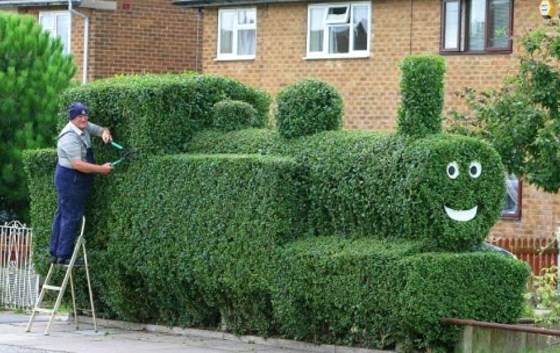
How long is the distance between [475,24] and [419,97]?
1451 cm

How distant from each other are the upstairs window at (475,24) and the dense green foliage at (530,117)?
8.39m

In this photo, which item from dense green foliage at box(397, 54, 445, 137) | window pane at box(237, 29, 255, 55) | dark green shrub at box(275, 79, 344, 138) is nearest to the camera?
dense green foliage at box(397, 54, 445, 137)

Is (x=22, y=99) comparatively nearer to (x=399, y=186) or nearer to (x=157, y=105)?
(x=157, y=105)

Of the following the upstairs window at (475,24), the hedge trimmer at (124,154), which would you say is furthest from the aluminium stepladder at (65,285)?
the upstairs window at (475,24)

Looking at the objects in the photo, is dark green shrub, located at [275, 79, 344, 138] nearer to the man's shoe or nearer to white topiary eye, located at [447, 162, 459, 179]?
white topiary eye, located at [447, 162, 459, 179]

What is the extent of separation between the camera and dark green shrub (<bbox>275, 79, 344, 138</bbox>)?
48.3 feet

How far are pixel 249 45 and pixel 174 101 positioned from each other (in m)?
15.9

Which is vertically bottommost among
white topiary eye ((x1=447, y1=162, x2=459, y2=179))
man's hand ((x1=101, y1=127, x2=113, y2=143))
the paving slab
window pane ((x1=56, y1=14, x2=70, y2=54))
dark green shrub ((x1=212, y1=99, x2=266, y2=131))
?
the paving slab

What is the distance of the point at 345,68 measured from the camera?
97.5 ft

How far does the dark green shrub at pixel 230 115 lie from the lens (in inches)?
627

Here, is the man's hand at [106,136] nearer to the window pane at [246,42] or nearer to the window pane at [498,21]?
the window pane at [498,21]

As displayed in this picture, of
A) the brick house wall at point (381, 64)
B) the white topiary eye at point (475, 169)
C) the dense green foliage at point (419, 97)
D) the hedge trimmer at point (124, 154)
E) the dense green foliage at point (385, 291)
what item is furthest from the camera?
the brick house wall at point (381, 64)

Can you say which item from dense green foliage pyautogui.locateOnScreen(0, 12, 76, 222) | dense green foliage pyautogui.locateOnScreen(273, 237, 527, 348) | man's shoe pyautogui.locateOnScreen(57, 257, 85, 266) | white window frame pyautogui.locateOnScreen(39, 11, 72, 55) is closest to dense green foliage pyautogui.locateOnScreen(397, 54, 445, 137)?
dense green foliage pyautogui.locateOnScreen(273, 237, 527, 348)

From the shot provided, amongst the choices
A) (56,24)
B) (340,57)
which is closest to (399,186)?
(340,57)
